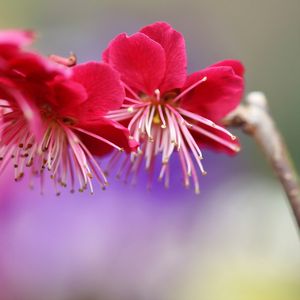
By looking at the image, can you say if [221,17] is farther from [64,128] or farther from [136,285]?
[64,128]

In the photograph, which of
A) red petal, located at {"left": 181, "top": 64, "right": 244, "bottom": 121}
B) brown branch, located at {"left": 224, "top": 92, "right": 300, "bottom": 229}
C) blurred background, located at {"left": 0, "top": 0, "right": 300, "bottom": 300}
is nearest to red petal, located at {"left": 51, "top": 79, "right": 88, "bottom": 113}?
red petal, located at {"left": 181, "top": 64, "right": 244, "bottom": 121}

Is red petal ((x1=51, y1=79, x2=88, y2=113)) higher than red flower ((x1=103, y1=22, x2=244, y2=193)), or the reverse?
red flower ((x1=103, y1=22, x2=244, y2=193))

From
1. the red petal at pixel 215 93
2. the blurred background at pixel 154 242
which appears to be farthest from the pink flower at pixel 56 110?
the blurred background at pixel 154 242

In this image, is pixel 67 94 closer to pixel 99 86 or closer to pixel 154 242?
pixel 99 86

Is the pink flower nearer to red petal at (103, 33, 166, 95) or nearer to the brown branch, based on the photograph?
red petal at (103, 33, 166, 95)

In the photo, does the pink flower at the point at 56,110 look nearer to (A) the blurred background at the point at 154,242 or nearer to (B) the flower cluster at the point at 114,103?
→ (B) the flower cluster at the point at 114,103
